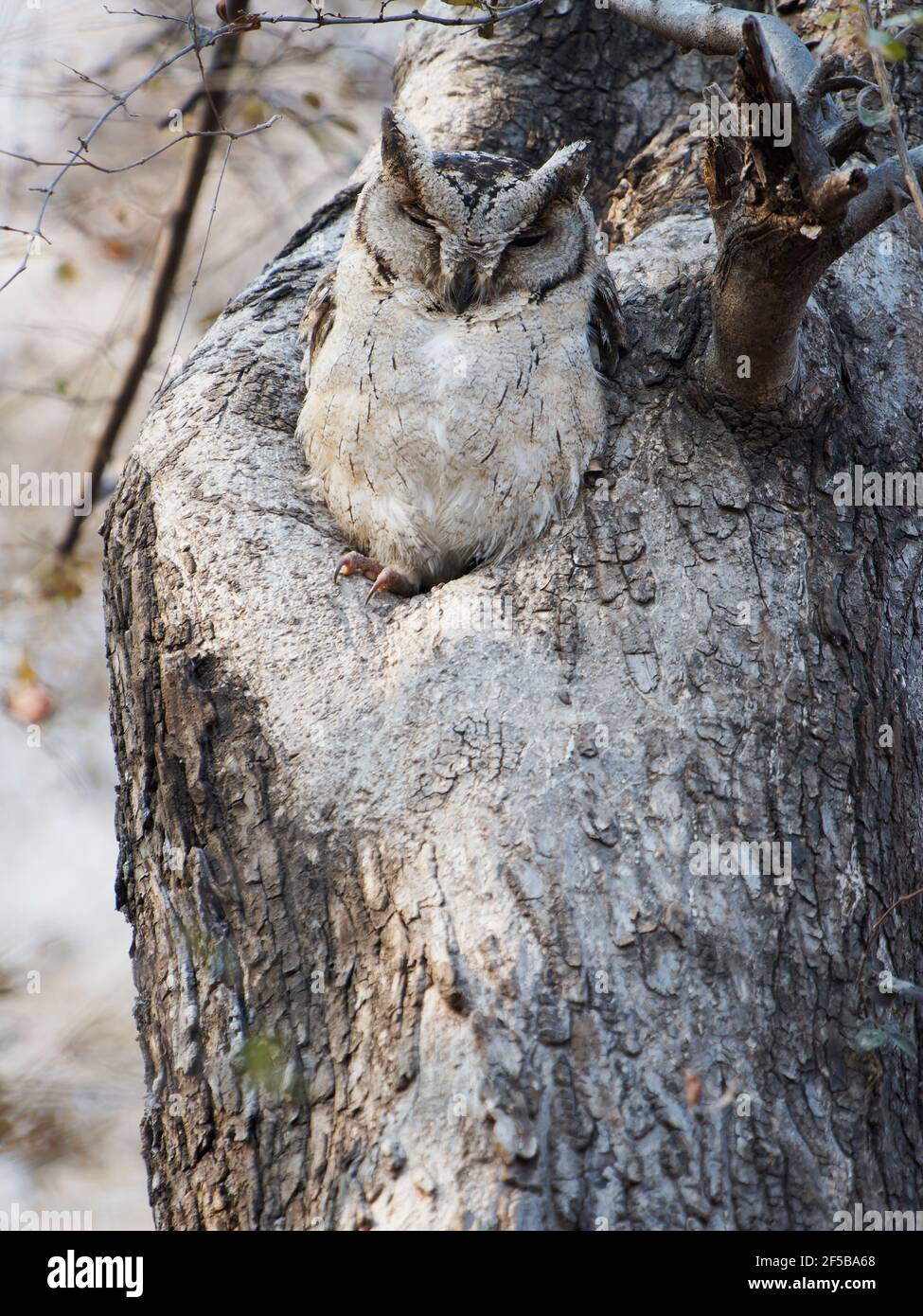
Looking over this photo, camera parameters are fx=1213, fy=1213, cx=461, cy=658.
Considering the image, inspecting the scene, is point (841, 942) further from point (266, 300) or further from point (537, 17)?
point (537, 17)

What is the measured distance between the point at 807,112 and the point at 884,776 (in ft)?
4.27

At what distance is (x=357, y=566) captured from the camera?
289 cm

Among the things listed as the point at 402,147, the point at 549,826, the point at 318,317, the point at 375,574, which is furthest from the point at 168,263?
the point at 549,826

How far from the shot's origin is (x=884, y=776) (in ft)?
8.02

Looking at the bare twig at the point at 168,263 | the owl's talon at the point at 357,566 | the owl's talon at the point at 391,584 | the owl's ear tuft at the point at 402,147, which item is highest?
the bare twig at the point at 168,263

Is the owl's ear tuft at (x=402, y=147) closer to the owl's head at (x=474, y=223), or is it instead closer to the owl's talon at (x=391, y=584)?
the owl's head at (x=474, y=223)

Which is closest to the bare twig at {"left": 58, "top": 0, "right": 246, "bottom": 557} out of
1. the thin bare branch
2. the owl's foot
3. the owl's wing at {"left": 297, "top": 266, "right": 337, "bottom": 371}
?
the owl's wing at {"left": 297, "top": 266, "right": 337, "bottom": 371}

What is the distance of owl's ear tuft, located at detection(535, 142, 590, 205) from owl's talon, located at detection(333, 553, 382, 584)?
1.10 meters

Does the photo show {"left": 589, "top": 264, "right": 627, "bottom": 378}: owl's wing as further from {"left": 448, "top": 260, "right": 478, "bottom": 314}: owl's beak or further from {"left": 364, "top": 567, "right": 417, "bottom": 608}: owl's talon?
{"left": 364, "top": 567, "right": 417, "bottom": 608}: owl's talon

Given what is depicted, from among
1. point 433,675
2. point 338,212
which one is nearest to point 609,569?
point 433,675

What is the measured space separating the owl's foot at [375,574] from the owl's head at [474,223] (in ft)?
2.54

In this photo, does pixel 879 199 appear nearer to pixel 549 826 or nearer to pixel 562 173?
pixel 562 173

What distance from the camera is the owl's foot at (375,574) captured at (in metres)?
2.85

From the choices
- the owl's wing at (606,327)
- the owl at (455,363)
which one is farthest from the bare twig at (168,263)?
the owl's wing at (606,327)
